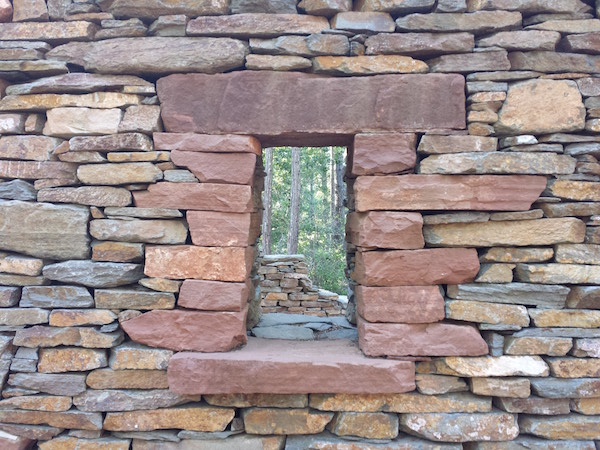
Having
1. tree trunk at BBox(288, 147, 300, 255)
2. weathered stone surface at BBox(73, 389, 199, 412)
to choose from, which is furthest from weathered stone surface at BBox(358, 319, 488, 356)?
tree trunk at BBox(288, 147, 300, 255)

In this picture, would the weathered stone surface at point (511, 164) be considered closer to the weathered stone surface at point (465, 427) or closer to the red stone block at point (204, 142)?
the red stone block at point (204, 142)

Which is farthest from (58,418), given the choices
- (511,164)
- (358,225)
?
(511,164)

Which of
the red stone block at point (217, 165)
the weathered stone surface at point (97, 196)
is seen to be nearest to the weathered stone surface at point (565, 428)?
the red stone block at point (217, 165)

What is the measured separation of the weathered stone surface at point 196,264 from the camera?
102 inches

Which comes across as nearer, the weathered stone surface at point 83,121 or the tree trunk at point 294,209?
the weathered stone surface at point 83,121

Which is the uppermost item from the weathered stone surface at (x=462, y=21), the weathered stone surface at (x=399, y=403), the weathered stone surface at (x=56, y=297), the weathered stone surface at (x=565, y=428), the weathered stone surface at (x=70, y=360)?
the weathered stone surface at (x=462, y=21)

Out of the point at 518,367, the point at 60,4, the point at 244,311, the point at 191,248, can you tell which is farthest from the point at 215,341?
the point at 60,4

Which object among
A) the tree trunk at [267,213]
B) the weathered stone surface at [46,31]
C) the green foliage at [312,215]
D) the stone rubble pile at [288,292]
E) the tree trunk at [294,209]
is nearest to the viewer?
the weathered stone surface at [46,31]

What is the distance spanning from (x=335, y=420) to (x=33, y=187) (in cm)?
253

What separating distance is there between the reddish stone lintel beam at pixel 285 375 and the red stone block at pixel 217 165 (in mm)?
1139

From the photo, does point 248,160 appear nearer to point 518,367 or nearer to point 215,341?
point 215,341

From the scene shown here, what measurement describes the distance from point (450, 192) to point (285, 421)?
1.79 meters

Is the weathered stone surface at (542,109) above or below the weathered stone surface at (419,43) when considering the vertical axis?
below

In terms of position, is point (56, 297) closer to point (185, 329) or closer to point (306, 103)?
point (185, 329)
